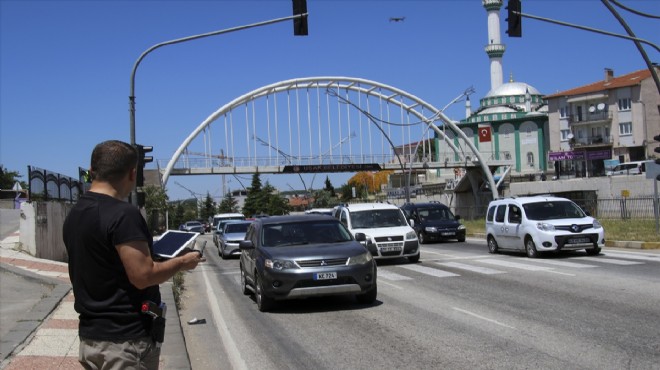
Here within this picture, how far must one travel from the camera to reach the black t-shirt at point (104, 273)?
3.58 metres

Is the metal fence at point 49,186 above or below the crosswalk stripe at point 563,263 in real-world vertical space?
above

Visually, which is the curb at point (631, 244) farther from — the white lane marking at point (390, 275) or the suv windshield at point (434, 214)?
the white lane marking at point (390, 275)

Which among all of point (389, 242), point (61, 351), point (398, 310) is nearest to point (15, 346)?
point (61, 351)

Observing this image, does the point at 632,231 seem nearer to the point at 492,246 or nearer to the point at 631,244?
the point at 631,244

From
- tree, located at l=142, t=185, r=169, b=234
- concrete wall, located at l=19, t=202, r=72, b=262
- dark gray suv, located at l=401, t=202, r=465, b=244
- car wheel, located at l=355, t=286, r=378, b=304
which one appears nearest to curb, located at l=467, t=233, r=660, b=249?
dark gray suv, located at l=401, t=202, r=465, b=244

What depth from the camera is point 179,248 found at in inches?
157

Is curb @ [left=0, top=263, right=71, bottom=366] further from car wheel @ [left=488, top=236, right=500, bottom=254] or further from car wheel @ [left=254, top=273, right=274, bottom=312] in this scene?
car wheel @ [left=488, top=236, right=500, bottom=254]

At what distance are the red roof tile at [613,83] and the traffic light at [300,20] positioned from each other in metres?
66.2

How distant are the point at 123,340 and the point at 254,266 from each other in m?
8.68

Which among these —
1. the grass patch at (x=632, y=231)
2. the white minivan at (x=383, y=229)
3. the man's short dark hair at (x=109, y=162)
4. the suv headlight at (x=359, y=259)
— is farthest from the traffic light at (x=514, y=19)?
the man's short dark hair at (x=109, y=162)

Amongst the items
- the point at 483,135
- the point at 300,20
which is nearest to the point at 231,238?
the point at 300,20

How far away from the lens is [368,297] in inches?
462

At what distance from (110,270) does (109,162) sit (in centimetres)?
58

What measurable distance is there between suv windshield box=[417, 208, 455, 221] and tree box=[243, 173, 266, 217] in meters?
89.9
